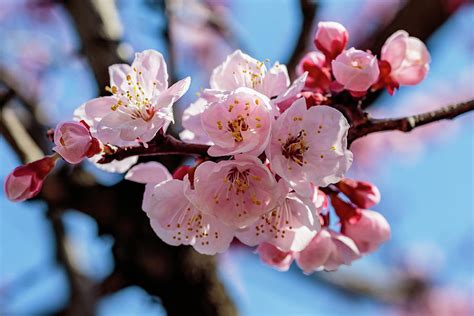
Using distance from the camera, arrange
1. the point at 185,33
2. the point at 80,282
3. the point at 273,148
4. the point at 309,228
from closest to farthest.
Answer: the point at 273,148, the point at 309,228, the point at 80,282, the point at 185,33

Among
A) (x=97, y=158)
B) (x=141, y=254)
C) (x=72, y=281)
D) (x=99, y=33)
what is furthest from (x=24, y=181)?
(x=72, y=281)

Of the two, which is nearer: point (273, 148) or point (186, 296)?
point (273, 148)

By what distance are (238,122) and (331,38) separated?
36 cm

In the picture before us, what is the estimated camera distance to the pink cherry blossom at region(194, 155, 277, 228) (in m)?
1.01

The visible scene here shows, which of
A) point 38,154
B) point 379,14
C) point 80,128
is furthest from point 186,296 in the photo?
point 379,14

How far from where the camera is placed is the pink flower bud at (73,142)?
1.02 m

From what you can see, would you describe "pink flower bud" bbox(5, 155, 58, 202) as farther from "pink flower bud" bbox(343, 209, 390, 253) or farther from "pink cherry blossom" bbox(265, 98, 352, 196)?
"pink flower bud" bbox(343, 209, 390, 253)

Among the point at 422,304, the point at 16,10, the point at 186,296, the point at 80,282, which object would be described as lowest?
the point at 422,304

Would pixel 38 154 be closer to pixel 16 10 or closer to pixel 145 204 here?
pixel 145 204

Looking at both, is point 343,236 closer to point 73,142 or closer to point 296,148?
point 296,148

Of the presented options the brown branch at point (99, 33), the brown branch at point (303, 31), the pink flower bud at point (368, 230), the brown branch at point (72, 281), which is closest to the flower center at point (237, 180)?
the pink flower bud at point (368, 230)

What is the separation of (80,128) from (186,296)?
120 cm

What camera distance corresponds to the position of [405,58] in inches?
50.3

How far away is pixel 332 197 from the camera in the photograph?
4.24 feet
